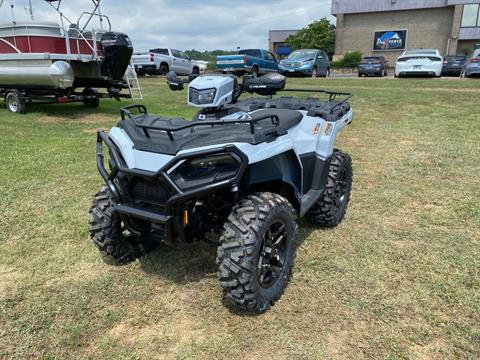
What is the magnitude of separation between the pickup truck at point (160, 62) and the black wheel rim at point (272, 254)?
19.9m

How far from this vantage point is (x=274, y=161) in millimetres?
2641

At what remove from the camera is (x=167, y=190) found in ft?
7.57

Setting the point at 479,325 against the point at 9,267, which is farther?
the point at 9,267

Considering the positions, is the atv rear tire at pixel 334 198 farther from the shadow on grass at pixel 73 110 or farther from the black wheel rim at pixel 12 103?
the black wheel rim at pixel 12 103

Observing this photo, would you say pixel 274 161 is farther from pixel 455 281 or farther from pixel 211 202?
pixel 455 281

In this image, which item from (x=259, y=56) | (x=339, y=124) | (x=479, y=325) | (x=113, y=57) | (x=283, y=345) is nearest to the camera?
(x=283, y=345)

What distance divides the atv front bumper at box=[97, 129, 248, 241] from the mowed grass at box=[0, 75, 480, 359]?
536 millimetres

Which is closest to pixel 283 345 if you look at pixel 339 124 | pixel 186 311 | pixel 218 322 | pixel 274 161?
pixel 218 322

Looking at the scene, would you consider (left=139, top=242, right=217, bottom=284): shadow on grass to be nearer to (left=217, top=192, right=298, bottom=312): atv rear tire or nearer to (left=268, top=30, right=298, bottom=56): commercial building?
(left=217, top=192, right=298, bottom=312): atv rear tire

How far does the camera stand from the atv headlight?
225 centimetres

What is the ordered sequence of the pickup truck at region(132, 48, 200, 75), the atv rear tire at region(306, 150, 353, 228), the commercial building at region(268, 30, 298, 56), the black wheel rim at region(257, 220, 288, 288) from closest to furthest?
the black wheel rim at region(257, 220, 288, 288) → the atv rear tire at region(306, 150, 353, 228) → the pickup truck at region(132, 48, 200, 75) → the commercial building at region(268, 30, 298, 56)

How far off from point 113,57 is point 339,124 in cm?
744

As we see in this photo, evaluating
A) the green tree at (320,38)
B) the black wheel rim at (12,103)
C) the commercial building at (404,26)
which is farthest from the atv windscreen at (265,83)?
the green tree at (320,38)

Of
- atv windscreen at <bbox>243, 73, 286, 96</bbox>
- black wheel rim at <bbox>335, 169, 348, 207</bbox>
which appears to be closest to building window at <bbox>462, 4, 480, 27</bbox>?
black wheel rim at <bbox>335, 169, 348, 207</bbox>
